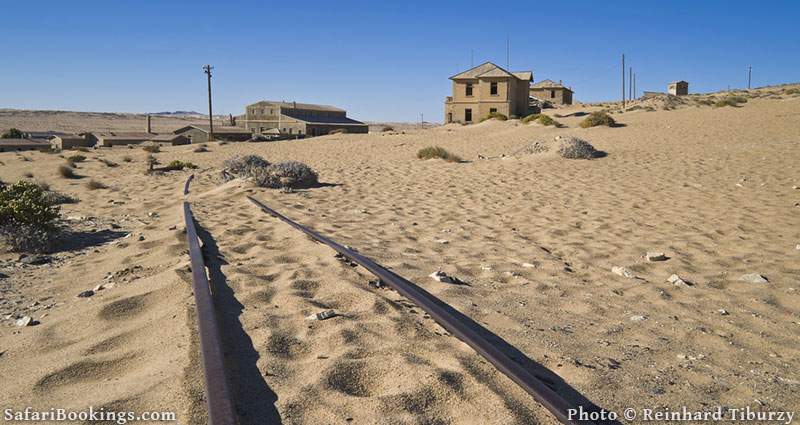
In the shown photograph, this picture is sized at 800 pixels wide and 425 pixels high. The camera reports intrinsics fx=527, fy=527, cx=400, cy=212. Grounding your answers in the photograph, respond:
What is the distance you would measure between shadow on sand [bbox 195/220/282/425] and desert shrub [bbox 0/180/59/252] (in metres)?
3.45

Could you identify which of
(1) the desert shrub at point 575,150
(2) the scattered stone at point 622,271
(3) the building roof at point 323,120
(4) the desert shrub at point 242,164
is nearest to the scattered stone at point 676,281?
(2) the scattered stone at point 622,271

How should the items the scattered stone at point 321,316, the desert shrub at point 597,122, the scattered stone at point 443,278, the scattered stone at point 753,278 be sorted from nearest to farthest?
the scattered stone at point 321,316 < the scattered stone at point 443,278 < the scattered stone at point 753,278 < the desert shrub at point 597,122

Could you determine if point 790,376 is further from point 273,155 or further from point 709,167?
point 273,155

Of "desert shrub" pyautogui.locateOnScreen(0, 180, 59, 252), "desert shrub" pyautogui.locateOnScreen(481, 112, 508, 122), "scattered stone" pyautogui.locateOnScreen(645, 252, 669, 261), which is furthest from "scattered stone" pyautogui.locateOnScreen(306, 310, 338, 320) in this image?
"desert shrub" pyautogui.locateOnScreen(481, 112, 508, 122)

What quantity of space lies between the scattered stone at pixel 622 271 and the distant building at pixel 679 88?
2256 inches

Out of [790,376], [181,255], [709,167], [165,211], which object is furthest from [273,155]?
[790,376]

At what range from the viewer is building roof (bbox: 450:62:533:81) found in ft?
133

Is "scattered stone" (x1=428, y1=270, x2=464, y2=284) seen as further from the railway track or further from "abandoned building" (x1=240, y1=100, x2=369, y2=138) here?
"abandoned building" (x1=240, y1=100, x2=369, y2=138)

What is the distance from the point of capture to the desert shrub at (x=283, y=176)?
1094 cm

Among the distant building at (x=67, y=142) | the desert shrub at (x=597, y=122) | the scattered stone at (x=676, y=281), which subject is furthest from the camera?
the distant building at (x=67, y=142)

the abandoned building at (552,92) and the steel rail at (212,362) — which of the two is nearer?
the steel rail at (212,362)

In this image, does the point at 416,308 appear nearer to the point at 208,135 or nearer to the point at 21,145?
the point at 21,145

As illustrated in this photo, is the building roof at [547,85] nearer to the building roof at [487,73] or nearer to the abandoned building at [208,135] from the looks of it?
the building roof at [487,73]

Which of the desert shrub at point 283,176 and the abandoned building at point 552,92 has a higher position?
the abandoned building at point 552,92
